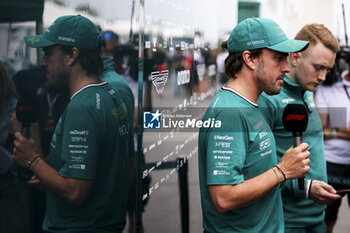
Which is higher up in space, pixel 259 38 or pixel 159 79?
pixel 259 38

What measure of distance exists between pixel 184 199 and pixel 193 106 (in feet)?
1.43

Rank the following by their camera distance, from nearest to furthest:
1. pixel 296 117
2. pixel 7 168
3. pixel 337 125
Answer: pixel 7 168 → pixel 296 117 → pixel 337 125

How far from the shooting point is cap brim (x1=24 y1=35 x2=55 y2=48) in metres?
1.19

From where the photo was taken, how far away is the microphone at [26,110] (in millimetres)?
1210

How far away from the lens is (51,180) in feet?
4.14

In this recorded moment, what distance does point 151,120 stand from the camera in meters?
1.74

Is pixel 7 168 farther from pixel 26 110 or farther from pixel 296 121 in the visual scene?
pixel 296 121

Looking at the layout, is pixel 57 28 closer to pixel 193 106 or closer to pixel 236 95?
pixel 236 95

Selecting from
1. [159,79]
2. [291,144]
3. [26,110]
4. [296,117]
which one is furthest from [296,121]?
[26,110]

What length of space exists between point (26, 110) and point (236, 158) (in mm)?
677

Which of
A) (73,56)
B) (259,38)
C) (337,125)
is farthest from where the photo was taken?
(337,125)

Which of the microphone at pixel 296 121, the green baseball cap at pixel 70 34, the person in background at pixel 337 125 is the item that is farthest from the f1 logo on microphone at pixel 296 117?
the green baseball cap at pixel 70 34

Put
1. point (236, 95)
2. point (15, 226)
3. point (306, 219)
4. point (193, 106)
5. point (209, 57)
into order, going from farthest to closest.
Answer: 1. point (209, 57)
2. point (193, 106)
3. point (306, 219)
4. point (236, 95)
5. point (15, 226)

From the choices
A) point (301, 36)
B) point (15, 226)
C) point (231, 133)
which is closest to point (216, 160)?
point (231, 133)
